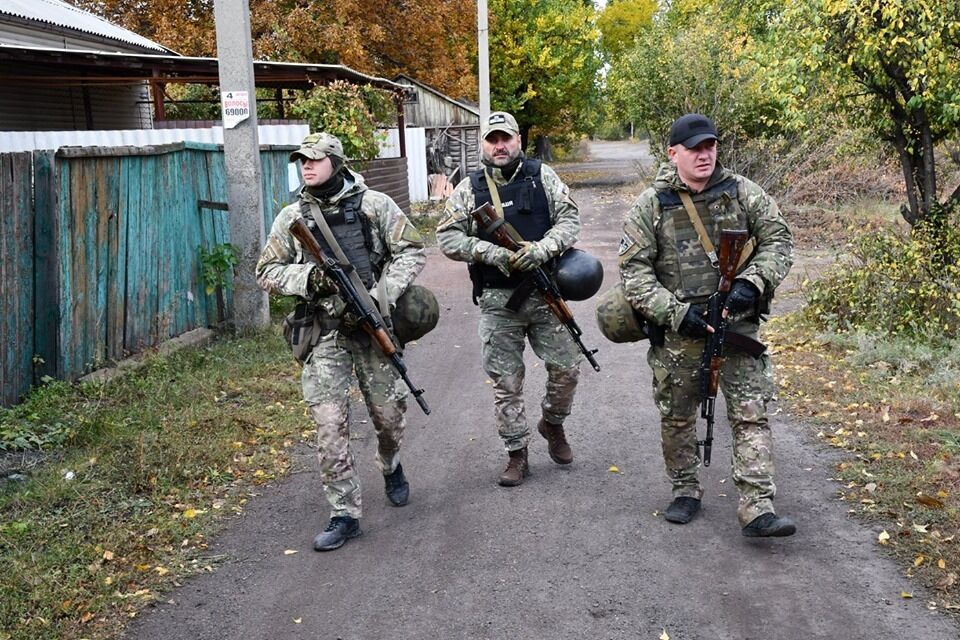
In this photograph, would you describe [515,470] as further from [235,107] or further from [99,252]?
[235,107]

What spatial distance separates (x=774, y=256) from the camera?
4.51 metres

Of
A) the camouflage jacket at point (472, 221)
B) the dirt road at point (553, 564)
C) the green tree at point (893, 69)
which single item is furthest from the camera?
the green tree at point (893, 69)

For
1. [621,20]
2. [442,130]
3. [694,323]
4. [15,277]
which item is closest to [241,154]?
[15,277]

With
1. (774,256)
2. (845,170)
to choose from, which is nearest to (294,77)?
(845,170)

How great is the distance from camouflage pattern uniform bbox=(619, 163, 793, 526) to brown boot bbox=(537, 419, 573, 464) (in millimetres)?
1146

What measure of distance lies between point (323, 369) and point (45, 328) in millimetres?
3178

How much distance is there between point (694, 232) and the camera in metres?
4.54

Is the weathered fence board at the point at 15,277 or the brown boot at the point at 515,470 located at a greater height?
the weathered fence board at the point at 15,277

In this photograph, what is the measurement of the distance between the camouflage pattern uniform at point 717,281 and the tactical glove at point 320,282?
145cm

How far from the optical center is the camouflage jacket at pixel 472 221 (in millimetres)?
5270

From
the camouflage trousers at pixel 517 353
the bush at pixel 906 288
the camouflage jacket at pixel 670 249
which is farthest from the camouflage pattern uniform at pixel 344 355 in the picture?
the bush at pixel 906 288

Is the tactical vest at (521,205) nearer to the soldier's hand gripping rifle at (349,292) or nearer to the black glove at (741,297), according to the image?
the soldier's hand gripping rifle at (349,292)

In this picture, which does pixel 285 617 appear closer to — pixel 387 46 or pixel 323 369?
pixel 323 369

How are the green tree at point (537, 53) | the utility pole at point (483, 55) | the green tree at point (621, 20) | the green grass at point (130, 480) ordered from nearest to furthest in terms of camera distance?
the green grass at point (130, 480) → the utility pole at point (483, 55) → the green tree at point (537, 53) → the green tree at point (621, 20)
